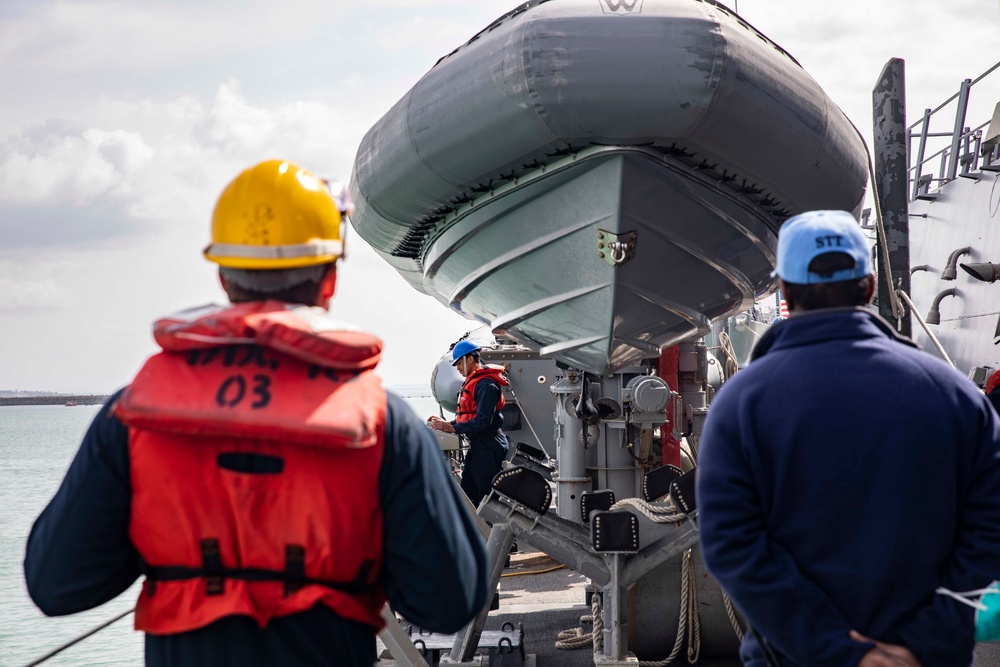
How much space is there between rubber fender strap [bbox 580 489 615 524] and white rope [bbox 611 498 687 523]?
1.6 inches

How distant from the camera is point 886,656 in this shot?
1.73 m

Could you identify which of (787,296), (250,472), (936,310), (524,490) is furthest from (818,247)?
(936,310)

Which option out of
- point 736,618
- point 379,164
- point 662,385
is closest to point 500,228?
point 379,164

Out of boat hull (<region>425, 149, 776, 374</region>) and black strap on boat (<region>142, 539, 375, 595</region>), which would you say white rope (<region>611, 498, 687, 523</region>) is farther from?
black strap on boat (<region>142, 539, 375, 595</region>)

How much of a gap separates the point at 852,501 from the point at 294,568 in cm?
99

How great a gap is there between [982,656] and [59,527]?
423cm

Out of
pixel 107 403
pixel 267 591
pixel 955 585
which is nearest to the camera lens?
pixel 267 591

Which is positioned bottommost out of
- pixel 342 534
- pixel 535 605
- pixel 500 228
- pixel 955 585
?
pixel 535 605

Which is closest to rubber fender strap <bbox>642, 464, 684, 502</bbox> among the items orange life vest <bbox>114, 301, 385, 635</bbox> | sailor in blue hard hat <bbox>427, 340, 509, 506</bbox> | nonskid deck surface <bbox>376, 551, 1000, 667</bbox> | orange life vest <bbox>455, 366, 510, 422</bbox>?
nonskid deck surface <bbox>376, 551, 1000, 667</bbox>

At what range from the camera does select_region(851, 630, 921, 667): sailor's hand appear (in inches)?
67.8

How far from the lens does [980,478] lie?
1807mm

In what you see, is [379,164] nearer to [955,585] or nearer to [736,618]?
[736,618]

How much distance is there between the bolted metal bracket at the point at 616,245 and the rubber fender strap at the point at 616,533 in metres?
1.11

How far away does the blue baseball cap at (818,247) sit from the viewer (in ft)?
6.07
